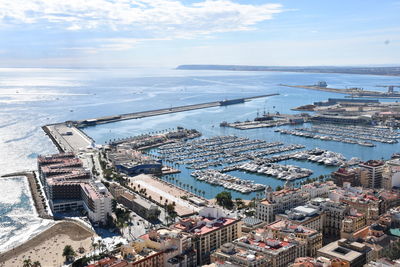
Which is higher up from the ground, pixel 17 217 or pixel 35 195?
pixel 35 195

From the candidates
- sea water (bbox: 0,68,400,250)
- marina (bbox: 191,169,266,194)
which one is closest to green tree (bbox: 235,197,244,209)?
sea water (bbox: 0,68,400,250)

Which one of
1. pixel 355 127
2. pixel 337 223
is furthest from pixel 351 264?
pixel 355 127

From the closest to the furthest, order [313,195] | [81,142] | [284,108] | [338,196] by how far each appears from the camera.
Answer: [338,196] < [313,195] < [81,142] < [284,108]

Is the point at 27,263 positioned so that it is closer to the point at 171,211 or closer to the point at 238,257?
the point at 171,211

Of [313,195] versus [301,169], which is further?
[301,169]

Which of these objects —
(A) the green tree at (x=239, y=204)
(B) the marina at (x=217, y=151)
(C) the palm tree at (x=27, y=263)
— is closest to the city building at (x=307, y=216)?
(A) the green tree at (x=239, y=204)

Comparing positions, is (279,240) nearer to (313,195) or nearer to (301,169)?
(313,195)

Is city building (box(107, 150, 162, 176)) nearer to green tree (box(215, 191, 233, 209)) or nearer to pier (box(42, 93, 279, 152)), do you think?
pier (box(42, 93, 279, 152))

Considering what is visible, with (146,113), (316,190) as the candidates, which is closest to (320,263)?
(316,190)
